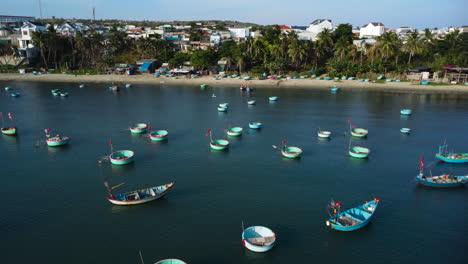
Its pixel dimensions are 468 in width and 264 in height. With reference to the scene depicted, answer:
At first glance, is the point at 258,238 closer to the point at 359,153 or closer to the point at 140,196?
the point at 140,196

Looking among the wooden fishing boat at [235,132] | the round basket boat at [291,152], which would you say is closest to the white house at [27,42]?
the wooden fishing boat at [235,132]

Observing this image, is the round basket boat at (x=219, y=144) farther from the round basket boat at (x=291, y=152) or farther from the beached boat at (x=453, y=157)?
the beached boat at (x=453, y=157)

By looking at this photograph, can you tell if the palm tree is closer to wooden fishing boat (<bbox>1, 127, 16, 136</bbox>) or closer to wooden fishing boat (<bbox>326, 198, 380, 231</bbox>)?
wooden fishing boat (<bbox>326, 198, 380, 231</bbox>)

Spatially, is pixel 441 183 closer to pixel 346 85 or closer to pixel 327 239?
pixel 327 239

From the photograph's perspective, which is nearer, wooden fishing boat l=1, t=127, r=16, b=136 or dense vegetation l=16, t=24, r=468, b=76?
wooden fishing boat l=1, t=127, r=16, b=136

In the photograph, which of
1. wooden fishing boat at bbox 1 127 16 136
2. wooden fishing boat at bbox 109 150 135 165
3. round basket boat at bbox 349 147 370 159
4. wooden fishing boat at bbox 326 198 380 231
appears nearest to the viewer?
wooden fishing boat at bbox 326 198 380 231

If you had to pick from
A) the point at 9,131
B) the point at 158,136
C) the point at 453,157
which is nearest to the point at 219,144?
the point at 158,136

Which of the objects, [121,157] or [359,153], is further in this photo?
[359,153]

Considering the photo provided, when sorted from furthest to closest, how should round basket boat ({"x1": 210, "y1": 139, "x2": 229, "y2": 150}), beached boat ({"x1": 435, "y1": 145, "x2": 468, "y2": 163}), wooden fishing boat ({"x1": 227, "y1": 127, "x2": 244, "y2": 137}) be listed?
wooden fishing boat ({"x1": 227, "y1": 127, "x2": 244, "y2": 137}) → round basket boat ({"x1": 210, "y1": 139, "x2": 229, "y2": 150}) → beached boat ({"x1": 435, "y1": 145, "x2": 468, "y2": 163})

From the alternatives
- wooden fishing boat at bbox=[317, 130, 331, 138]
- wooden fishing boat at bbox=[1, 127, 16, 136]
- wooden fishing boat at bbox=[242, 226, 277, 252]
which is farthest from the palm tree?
wooden fishing boat at bbox=[1, 127, 16, 136]
